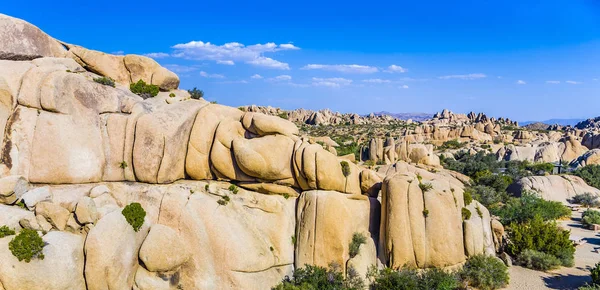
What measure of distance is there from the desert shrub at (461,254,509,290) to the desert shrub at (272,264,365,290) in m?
7.06

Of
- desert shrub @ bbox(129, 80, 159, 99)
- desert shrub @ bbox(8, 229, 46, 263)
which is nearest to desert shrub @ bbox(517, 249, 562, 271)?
desert shrub @ bbox(129, 80, 159, 99)

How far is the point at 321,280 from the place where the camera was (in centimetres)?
2109

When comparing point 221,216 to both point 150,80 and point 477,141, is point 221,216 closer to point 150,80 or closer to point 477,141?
point 150,80

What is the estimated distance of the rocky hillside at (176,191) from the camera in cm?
1975

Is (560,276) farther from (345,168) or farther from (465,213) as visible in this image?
(345,168)

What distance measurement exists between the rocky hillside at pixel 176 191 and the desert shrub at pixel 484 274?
0.82 m

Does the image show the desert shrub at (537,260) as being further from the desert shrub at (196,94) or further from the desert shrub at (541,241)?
the desert shrub at (196,94)

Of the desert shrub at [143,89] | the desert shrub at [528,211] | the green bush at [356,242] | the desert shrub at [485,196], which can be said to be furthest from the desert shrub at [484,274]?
the desert shrub at [143,89]

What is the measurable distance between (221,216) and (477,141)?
94.9 m

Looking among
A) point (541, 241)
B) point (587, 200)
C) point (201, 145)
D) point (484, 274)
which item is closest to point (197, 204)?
point (201, 145)

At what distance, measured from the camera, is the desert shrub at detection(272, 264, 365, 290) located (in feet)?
67.7

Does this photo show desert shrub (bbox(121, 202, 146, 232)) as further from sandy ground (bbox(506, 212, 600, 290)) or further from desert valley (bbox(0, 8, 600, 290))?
sandy ground (bbox(506, 212, 600, 290))

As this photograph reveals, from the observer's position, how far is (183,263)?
20.6 meters

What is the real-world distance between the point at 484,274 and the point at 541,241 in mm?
7684
